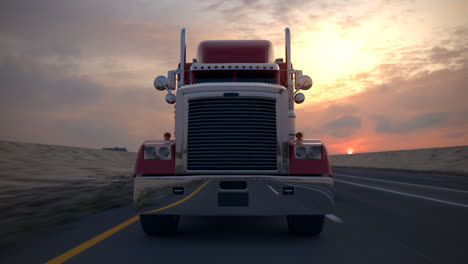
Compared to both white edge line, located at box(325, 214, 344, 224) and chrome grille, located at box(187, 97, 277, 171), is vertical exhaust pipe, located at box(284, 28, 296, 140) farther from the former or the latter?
white edge line, located at box(325, 214, 344, 224)

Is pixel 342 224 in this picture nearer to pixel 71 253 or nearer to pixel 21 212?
pixel 71 253

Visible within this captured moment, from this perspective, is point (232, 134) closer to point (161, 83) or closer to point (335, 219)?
point (161, 83)

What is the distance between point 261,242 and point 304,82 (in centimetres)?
303

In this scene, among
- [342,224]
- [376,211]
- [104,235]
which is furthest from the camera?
[376,211]

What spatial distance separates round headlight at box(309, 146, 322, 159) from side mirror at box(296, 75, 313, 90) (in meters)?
1.88

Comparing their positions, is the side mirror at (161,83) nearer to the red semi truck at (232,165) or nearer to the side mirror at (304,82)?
the red semi truck at (232,165)

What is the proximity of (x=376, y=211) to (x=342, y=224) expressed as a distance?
8.05 ft

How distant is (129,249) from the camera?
6266 millimetres

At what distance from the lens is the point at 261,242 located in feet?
22.4

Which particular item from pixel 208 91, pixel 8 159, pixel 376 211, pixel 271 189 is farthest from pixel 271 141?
pixel 8 159

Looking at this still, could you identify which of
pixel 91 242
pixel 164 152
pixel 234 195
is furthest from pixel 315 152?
pixel 91 242

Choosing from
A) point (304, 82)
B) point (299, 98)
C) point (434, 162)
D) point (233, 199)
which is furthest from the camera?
point (434, 162)

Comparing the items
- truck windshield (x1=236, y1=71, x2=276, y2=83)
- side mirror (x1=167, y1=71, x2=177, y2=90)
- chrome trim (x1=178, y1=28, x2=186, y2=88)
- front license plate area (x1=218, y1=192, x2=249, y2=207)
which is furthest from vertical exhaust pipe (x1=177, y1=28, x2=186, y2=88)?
front license plate area (x1=218, y1=192, x2=249, y2=207)

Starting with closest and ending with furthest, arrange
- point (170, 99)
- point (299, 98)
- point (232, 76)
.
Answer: point (299, 98)
point (232, 76)
point (170, 99)
